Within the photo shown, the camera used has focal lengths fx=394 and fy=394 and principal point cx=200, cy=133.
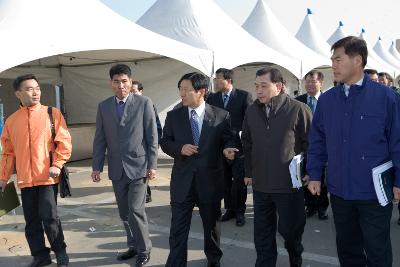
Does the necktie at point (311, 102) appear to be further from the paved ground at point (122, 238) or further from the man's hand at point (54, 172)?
the man's hand at point (54, 172)

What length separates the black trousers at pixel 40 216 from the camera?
3.32m

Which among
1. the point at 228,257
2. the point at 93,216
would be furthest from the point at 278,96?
the point at 93,216

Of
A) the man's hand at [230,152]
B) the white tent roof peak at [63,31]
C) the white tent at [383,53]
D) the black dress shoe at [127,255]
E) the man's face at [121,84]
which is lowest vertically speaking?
the black dress shoe at [127,255]

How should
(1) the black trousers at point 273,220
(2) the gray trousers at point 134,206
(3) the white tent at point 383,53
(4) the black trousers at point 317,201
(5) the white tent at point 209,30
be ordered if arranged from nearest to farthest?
(1) the black trousers at point 273,220
(2) the gray trousers at point 134,206
(4) the black trousers at point 317,201
(5) the white tent at point 209,30
(3) the white tent at point 383,53

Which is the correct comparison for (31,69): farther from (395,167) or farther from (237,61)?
(395,167)

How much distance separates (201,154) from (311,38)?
1982 centimetres

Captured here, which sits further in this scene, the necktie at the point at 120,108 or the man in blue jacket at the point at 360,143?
the necktie at the point at 120,108

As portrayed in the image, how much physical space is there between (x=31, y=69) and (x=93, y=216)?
22.6 feet

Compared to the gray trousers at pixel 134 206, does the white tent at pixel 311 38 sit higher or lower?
higher

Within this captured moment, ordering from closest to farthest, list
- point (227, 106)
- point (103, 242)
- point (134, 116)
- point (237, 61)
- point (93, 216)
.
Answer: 1. point (134, 116)
2. point (103, 242)
3. point (227, 106)
4. point (93, 216)
5. point (237, 61)

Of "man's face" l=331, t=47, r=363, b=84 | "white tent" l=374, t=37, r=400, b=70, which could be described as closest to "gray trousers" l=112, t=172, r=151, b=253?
"man's face" l=331, t=47, r=363, b=84

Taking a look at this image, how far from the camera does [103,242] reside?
4141mm

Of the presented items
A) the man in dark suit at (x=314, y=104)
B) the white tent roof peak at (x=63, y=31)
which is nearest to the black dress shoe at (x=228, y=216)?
the man in dark suit at (x=314, y=104)

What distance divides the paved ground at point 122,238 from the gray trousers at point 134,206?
10.3 inches
